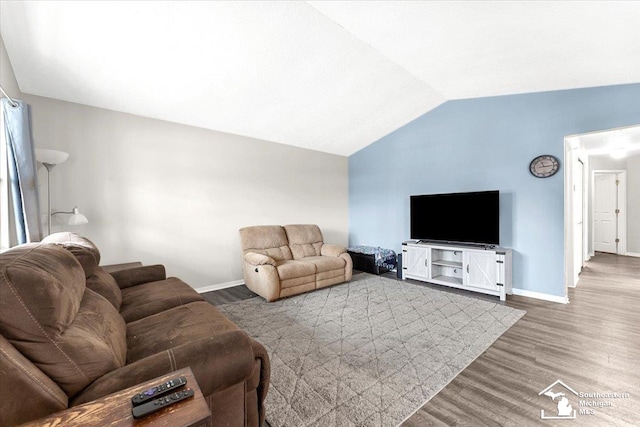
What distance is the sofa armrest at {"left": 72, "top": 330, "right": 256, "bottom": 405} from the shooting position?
3.35 ft

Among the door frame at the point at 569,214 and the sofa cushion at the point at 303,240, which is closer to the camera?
the door frame at the point at 569,214

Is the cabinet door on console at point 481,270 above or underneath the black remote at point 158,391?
underneath

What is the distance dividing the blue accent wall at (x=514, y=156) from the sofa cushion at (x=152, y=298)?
382 cm

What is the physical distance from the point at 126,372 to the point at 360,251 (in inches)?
174

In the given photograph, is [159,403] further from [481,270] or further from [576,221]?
[576,221]

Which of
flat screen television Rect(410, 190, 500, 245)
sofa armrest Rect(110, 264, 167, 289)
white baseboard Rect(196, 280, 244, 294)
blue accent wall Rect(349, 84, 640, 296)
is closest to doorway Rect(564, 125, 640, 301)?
blue accent wall Rect(349, 84, 640, 296)

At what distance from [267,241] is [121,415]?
11.5 ft

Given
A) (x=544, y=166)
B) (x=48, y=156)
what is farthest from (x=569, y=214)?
(x=48, y=156)

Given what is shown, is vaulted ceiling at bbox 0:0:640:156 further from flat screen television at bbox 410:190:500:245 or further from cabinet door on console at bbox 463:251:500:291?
cabinet door on console at bbox 463:251:500:291

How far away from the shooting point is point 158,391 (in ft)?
2.96

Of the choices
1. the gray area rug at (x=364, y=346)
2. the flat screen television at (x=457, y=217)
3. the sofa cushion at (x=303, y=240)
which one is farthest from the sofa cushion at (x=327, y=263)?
the flat screen television at (x=457, y=217)

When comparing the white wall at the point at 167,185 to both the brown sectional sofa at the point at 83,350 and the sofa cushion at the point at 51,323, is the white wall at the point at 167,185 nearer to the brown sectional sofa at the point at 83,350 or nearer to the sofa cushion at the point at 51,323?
the brown sectional sofa at the point at 83,350

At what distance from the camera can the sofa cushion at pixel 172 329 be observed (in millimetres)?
1496

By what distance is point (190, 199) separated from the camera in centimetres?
393
